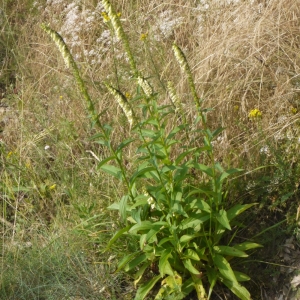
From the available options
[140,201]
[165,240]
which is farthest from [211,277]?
[140,201]

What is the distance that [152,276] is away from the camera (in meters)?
3.58

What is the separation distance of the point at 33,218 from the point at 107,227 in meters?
0.69

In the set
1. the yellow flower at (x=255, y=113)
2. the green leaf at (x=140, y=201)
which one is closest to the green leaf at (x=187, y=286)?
the green leaf at (x=140, y=201)

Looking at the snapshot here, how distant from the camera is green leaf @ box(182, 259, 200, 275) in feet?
10.4

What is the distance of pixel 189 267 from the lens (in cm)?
320

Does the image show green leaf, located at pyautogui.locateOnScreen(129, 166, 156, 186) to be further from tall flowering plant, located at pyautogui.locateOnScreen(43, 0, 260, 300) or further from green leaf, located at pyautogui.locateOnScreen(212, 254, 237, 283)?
green leaf, located at pyautogui.locateOnScreen(212, 254, 237, 283)

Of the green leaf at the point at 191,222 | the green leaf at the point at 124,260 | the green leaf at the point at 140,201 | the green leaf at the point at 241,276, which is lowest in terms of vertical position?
the green leaf at the point at 241,276

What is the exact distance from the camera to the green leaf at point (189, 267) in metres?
3.16

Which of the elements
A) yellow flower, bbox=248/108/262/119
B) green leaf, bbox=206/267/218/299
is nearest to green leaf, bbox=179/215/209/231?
green leaf, bbox=206/267/218/299

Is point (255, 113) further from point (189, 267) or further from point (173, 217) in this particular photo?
point (189, 267)

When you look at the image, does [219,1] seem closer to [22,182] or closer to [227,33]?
[227,33]

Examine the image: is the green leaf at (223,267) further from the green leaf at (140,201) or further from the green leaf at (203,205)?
the green leaf at (140,201)

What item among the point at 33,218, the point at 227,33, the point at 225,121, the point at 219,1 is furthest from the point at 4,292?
the point at 219,1

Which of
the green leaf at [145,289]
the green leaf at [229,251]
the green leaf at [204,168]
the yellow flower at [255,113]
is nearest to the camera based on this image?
the green leaf at [204,168]
